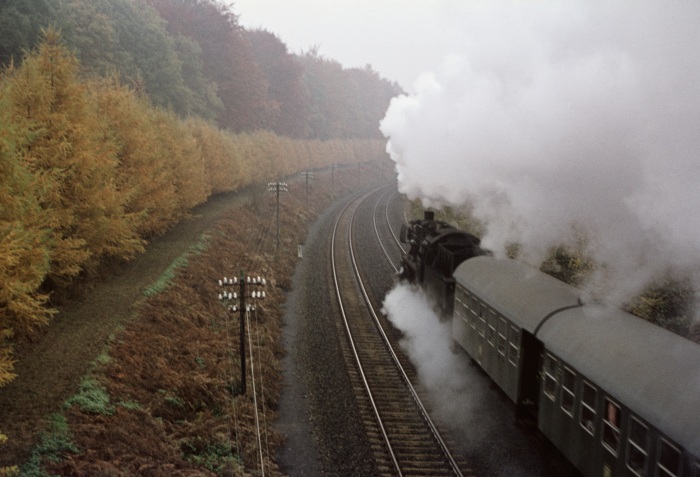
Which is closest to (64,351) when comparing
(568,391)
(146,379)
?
(146,379)

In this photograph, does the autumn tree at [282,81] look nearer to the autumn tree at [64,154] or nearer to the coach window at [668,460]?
the autumn tree at [64,154]

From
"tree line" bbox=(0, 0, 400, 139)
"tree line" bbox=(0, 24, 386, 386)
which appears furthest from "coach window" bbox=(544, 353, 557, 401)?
"tree line" bbox=(0, 0, 400, 139)

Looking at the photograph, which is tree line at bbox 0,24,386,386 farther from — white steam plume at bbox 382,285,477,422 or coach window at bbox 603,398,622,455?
coach window at bbox 603,398,622,455

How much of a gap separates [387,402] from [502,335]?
4.08 meters

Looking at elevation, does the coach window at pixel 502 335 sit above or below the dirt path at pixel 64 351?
above

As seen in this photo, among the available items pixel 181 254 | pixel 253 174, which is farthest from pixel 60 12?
pixel 181 254

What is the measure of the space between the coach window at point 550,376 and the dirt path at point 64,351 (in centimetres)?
1008

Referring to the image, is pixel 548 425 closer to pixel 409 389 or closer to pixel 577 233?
pixel 409 389

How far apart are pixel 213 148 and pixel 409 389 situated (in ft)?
99.5

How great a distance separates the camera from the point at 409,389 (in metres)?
16.0

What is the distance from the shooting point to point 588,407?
9.41m

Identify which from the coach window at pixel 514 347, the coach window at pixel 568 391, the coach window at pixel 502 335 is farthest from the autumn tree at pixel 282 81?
the coach window at pixel 568 391

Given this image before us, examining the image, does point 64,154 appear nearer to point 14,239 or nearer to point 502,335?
point 14,239

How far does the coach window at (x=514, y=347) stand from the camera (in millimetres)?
12350
